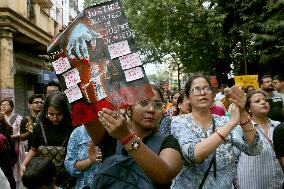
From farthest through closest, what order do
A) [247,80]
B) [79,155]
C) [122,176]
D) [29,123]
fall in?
1. [247,80]
2. [29,123]
3. [79,155]
4. [122,176]

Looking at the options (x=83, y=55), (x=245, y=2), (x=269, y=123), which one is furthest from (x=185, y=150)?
(x=245, y=2)

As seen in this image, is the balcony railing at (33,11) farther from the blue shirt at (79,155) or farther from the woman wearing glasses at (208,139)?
the woman wearing glasses at (208,139)

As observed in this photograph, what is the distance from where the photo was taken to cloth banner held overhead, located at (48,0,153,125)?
2.68 m

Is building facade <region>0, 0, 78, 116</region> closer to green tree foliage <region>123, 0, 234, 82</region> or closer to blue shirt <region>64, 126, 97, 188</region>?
green tree foliage <region>123, 0, 234, 82</region>

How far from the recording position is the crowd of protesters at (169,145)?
2.49 metres

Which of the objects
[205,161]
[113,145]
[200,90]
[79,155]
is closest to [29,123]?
[79,155]

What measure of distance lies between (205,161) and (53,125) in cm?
189

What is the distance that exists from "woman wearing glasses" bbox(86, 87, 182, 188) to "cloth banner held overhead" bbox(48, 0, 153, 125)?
0.71 feet

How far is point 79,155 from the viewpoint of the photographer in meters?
4.14

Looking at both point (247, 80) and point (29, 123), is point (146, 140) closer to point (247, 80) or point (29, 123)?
point (29, 123)

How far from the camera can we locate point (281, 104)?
6.52 metres

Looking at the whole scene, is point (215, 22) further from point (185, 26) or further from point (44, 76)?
point (44, 76)

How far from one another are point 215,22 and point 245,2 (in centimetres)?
228

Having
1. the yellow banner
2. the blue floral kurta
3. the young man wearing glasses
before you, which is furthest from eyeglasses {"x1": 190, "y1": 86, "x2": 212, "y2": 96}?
the yellow banner
